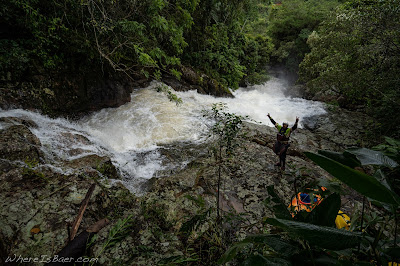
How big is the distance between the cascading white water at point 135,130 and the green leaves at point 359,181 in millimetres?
3925

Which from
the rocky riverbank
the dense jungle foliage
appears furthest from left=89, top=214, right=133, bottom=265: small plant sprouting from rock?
the dense jungle foliage

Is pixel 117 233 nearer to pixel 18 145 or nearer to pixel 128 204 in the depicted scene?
pixel 128 204

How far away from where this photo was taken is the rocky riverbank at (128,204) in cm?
177

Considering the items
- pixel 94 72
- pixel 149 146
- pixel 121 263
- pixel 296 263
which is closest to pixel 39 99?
pixel 94 72

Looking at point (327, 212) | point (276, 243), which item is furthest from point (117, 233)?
point (327, 212)

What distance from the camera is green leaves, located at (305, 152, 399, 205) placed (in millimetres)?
422

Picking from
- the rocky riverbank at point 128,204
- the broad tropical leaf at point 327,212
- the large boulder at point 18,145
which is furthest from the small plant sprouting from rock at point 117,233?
the large boulder at point 18,145

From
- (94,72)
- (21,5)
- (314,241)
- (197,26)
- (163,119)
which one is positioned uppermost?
(197,26)

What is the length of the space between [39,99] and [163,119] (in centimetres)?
361

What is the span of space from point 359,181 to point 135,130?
634 centimetres

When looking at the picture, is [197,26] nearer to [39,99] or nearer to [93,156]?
[39,99]

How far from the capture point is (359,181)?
44 cm

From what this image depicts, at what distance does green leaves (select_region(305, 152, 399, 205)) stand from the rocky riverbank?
81 cm

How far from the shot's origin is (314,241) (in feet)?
1.53
